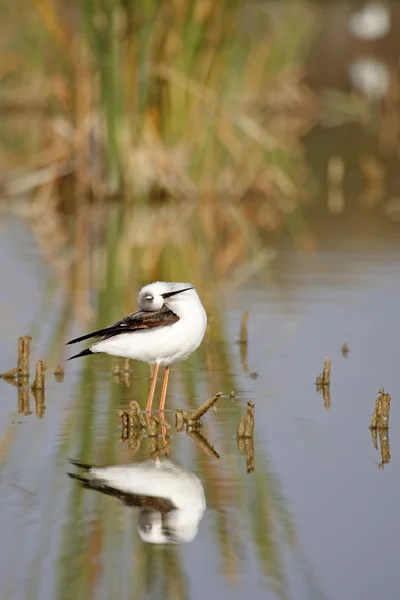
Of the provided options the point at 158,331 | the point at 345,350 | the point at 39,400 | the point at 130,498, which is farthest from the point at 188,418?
the point at 345,350

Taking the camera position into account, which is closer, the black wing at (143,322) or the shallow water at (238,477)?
the shallow water at (238,477)

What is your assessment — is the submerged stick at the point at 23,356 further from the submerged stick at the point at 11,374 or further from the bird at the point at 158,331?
the bird at the point at 158,331

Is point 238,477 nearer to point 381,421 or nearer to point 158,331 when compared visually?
point 381,421

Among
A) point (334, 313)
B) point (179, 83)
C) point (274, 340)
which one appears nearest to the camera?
point (274, 340)

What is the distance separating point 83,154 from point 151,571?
915 centimetres

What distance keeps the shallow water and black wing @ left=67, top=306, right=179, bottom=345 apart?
0.29 meters

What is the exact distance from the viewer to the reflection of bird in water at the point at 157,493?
4051 mm

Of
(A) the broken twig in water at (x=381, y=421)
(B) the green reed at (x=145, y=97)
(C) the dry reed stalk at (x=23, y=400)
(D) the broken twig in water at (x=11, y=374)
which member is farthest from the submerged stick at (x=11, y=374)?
(B) the green reed at (x=145, y=97)

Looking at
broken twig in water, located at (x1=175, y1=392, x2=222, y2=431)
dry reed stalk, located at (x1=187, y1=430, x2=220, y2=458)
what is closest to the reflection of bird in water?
dry reed stalk, located at (x1=187, y1=430, x2=220, y2=458)

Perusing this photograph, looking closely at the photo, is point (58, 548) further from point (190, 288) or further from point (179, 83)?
point (179, 83)

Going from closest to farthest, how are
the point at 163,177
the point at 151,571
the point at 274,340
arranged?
1. the point at 151,571
2. the point at 274,340
3. the point at 163,177

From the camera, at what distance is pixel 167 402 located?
19.3ft

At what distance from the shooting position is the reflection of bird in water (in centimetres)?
405

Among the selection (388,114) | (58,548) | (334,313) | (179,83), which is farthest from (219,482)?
(388,114)
